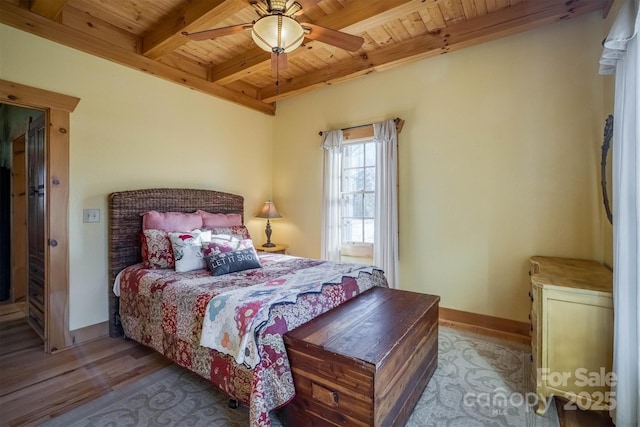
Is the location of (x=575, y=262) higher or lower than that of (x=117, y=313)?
higher

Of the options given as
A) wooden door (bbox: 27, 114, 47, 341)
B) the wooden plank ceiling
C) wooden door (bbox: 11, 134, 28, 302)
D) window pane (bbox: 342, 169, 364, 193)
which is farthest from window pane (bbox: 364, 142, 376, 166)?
wooden door (bbox: 11, 134, 28, 302)

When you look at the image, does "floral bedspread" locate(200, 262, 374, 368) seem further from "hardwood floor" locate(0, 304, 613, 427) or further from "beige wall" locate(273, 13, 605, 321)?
"beige wall" locate(273, 13, 605, 321)

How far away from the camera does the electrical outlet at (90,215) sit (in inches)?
108

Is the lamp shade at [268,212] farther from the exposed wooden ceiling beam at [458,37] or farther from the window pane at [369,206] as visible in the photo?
the exposed wooden ceiling beam at [458,37]

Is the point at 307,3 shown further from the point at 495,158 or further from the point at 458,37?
the point at 495,158

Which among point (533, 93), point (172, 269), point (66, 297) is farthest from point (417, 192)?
point (66, 297)

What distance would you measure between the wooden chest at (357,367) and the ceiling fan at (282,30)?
1.82 meters

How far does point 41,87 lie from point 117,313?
2.06m

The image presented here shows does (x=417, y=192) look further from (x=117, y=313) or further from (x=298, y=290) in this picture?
(x=117, y=313)

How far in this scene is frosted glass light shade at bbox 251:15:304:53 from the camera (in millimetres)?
1869

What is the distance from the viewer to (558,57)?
2631 millimetres

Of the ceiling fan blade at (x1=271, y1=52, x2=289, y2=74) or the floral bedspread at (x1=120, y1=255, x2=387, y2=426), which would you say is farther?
the ceiling fan blade at (x1=271, y1=52, x2=289, y2=74)

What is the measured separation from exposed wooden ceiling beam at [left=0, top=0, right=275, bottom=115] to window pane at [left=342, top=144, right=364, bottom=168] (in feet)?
5.53

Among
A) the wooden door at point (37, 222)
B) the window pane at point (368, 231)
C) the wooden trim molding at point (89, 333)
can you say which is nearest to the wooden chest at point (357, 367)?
the window pane at point (368, 231)
